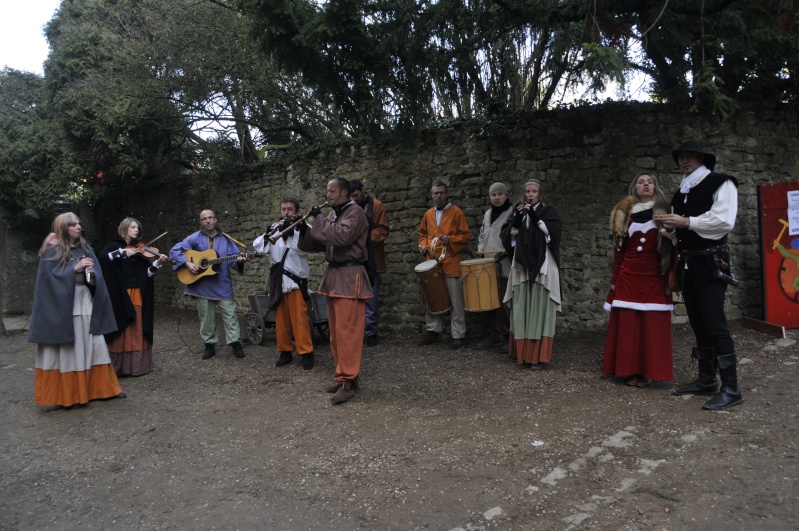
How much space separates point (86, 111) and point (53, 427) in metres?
8.32

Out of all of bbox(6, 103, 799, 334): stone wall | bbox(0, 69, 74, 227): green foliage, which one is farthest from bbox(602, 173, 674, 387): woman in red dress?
bbox(0, 69, 74, 227): green foliage

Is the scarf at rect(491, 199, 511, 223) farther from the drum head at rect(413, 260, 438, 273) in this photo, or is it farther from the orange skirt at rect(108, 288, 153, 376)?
the orange skirt at rect(108, 288, 153, 376)

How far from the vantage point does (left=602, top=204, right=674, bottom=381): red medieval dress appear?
4867 mm

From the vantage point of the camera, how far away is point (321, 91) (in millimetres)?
6168

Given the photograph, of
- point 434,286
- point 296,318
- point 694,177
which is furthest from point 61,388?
point 694,177

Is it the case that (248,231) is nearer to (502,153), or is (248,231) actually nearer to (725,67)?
(502,153)

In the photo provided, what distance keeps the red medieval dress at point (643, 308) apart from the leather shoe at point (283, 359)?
3.56 m

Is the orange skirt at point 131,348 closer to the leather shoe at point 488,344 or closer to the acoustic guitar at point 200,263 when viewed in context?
the acoustic guitar at point 200,263

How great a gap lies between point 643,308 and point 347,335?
255 centimetres

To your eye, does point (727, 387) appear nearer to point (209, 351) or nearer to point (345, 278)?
point (345, 278)

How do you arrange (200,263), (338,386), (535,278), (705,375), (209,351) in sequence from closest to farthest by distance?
(705,375) < (338,386) < (535,278) < (200,263) < (209,351)

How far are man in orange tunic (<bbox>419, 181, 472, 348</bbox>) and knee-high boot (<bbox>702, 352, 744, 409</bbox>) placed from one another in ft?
10.3

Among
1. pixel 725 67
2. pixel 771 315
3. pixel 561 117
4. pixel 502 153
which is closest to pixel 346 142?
pixel 502 153

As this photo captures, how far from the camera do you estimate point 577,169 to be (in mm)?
7227
